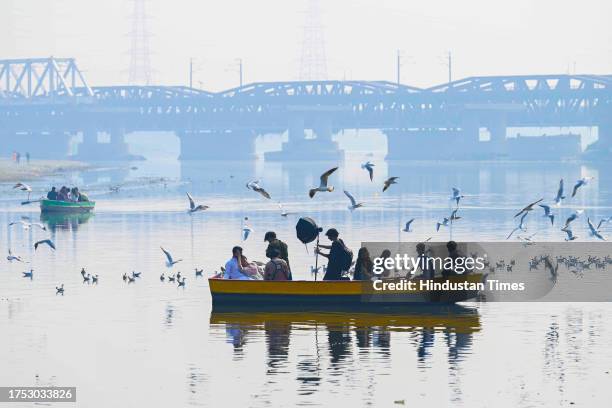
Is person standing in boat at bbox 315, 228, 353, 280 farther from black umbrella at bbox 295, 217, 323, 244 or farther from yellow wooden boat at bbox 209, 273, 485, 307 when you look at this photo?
black umbrella at bbox 295, 217, 323, 244

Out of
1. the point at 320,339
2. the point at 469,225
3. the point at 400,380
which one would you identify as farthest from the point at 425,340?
the point at 469,225

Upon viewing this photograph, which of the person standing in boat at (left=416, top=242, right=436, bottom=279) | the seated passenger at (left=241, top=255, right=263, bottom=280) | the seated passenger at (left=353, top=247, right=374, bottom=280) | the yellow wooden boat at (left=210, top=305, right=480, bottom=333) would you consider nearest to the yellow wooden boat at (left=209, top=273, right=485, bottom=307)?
the seated passenger at (left=353, top=247, right=374, bottom=280)

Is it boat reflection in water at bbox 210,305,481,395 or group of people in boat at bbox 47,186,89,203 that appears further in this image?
group of people in boat at bbox 47,186,89,203

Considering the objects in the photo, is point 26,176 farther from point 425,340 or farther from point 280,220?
point 425,340

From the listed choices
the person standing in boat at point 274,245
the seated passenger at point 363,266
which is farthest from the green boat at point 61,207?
the seated passenger at point 363,266

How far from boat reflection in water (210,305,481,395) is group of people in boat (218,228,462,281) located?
84cm

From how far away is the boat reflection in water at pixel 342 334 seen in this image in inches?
1147

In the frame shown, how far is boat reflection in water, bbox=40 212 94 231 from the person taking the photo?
72625 mm

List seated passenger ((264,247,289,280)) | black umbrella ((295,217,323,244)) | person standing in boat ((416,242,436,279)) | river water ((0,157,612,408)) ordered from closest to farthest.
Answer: river water ((0,157,612,408)), seated passenger ((264,247,289,280)), person standing in boat ((416,242,436,279)), black umbrella ((295,217,323,244))

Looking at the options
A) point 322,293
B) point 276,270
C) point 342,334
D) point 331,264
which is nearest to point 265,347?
point 342,334

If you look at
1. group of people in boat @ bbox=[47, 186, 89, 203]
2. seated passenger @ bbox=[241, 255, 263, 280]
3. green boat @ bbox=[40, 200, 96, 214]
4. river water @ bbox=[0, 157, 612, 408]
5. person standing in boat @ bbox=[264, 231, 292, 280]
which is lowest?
river water @ bbox=[0, 157, 612, 408]

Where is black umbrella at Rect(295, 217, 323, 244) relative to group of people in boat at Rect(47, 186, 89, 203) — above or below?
below

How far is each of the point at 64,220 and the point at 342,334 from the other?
155 ft

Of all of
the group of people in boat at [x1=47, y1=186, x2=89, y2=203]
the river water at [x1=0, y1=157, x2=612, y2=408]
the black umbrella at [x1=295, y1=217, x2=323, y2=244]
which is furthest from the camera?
the group of people in boat at [x1=47, y1=186, x2=89, y2=203]
